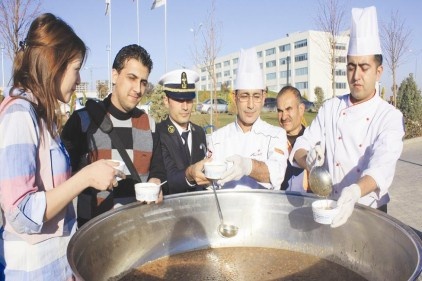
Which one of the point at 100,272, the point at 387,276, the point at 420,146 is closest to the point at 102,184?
the point at 100,272

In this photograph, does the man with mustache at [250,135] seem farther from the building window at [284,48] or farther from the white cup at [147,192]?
the building window at [284,48]

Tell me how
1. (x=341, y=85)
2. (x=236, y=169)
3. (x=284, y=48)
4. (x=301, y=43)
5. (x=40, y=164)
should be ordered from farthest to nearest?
(x=284, y=48)
(x=301, y=43)
(x=341, y=85)
(x=236, y=169)
(x=40, y=164)

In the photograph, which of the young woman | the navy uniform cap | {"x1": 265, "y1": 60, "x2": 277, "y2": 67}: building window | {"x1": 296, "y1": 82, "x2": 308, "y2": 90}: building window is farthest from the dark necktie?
{"x1": 265, "y1": 60, "x2": 277, "y2": 67}: building window

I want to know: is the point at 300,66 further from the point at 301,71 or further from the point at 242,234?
the point at 242,234

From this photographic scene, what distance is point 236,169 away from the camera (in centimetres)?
195

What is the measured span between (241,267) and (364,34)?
4.89 ft

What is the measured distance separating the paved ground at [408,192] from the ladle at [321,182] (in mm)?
3209

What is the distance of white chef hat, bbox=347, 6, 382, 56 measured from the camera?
214 cm

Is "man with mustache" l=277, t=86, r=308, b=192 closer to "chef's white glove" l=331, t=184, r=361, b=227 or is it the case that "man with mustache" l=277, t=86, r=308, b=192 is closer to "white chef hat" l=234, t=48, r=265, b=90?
"white chef hat" l=234, t=48, r=265, b=90

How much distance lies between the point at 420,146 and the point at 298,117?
9.55 meters

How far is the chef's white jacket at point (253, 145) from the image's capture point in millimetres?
2371

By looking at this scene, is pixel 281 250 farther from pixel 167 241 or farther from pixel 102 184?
pixel 102 184

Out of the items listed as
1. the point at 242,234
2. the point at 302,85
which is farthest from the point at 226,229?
the point at 302,85

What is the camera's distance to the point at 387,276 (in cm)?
157
